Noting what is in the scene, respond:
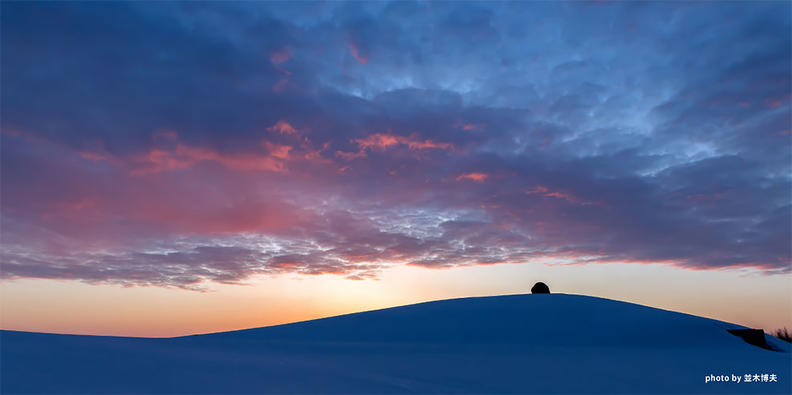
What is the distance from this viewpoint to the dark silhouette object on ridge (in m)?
25.9

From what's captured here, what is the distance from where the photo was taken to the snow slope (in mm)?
6758

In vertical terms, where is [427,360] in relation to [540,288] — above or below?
below

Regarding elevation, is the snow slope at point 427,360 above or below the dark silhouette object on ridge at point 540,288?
below

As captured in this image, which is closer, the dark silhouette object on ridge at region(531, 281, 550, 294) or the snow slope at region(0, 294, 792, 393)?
the snow slope at region(0, 294, 792, 393)

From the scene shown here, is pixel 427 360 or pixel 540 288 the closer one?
pixel 427 360

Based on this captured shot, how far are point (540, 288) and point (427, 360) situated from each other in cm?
1674

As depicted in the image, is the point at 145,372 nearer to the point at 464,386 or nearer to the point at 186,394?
the point at 186,394

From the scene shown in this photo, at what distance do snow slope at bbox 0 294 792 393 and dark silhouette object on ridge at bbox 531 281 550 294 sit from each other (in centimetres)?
590

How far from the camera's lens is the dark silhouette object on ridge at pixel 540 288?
2586cm

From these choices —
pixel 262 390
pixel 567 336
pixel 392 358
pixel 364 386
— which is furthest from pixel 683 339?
pixel 262 390

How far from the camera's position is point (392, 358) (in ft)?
35.9

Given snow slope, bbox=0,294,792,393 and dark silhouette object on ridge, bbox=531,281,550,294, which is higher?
dark silhouette object on ridge, bbox=531,281,550,294

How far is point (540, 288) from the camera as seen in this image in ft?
85.3

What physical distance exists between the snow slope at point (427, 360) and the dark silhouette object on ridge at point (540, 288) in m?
5.90
